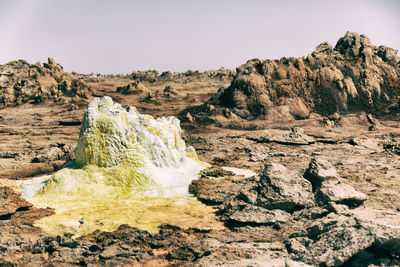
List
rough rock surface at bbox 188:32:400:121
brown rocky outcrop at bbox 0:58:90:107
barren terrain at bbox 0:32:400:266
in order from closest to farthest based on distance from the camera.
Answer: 1. barren terrain at bbox 0:32:400:266
2. rough rock surface at bbox 188:32:400:121
3. brown rocky outcrop at bbox 0:58:90:107

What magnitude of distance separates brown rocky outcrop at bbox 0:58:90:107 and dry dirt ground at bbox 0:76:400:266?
5.71 ft

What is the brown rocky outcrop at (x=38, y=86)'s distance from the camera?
83.8 ft

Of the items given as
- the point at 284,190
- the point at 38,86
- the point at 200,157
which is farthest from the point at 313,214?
the point at 38,86

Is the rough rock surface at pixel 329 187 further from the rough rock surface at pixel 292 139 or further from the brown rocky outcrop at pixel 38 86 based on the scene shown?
the brown rocky outcrop at pixel 38 86

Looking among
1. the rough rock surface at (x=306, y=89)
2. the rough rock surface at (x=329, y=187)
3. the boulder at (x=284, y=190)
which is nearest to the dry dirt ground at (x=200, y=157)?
the rough rock surface at (x=329, y=187)

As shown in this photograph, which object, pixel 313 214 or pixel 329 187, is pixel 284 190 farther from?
pixel 329 187

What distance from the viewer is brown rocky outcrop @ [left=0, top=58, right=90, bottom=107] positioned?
83.8 ft

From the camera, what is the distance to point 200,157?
12.1m

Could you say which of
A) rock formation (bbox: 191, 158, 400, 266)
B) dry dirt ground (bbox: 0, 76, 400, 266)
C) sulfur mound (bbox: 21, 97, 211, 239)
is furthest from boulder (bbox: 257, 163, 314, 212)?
sulfur mound (bbox: 21, 97, 211, 239)

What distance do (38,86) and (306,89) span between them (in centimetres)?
2084

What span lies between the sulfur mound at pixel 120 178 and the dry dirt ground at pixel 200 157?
0.57 meters

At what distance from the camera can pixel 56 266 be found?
4.39m

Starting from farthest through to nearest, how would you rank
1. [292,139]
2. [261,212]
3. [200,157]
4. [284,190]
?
[292,139] < [200,157] < [284,190] < [261,212]

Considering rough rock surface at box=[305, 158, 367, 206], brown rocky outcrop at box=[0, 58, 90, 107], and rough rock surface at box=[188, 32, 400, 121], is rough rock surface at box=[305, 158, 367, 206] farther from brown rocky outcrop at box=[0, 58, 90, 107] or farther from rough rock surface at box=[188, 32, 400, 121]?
brown rocky outcrop at box=[0, 58, 90, 107]
